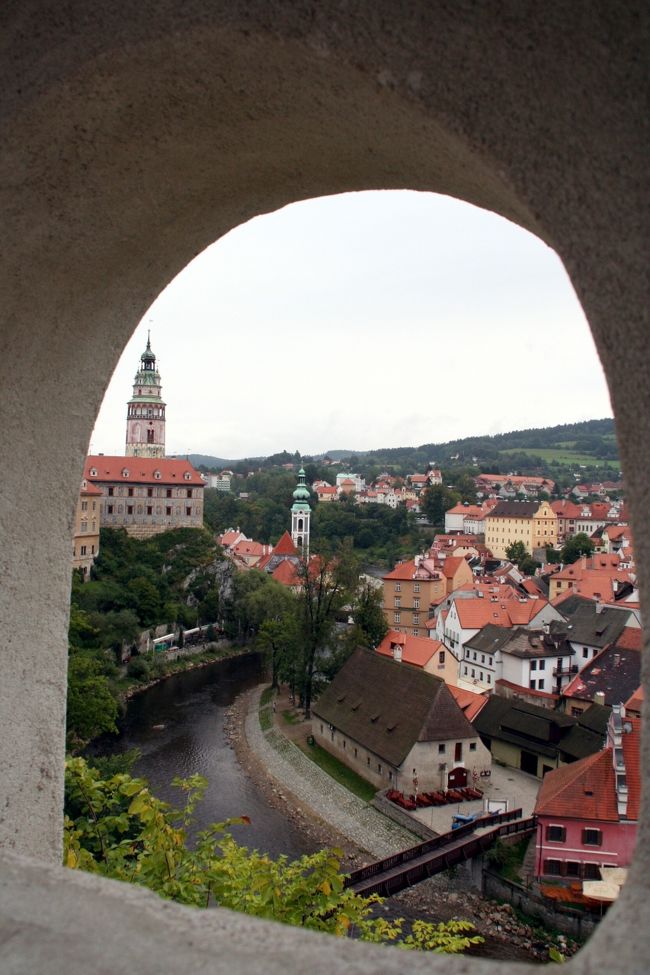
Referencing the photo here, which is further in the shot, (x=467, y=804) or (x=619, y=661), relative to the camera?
(x=619, y=661)

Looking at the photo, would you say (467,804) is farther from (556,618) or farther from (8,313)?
(8,313)

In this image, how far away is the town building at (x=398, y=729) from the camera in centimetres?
1894

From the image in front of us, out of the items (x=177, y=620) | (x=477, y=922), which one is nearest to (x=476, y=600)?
(x=177, y=620)

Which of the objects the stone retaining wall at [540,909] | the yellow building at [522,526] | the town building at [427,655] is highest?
the yellow building at [522,526]

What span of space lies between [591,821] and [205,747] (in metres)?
12.1

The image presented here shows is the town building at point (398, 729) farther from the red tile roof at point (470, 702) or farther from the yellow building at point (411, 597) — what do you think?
the yellow building at point (411, 597)

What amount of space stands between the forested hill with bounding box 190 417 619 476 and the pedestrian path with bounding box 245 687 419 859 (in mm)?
101251

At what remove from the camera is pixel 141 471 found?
43688 mm

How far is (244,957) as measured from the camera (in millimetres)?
892

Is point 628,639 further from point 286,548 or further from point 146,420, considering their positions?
point 146,420

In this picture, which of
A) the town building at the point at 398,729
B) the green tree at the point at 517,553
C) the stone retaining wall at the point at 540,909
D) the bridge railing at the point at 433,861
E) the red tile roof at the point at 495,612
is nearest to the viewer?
the stone retaining wall at the point at 540,909

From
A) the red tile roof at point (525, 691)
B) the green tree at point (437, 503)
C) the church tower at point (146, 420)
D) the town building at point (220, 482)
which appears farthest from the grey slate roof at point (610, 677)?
the town building at point (220, 482)

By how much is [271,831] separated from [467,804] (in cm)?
500

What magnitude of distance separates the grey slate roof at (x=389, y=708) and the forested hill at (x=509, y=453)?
99116 mm
